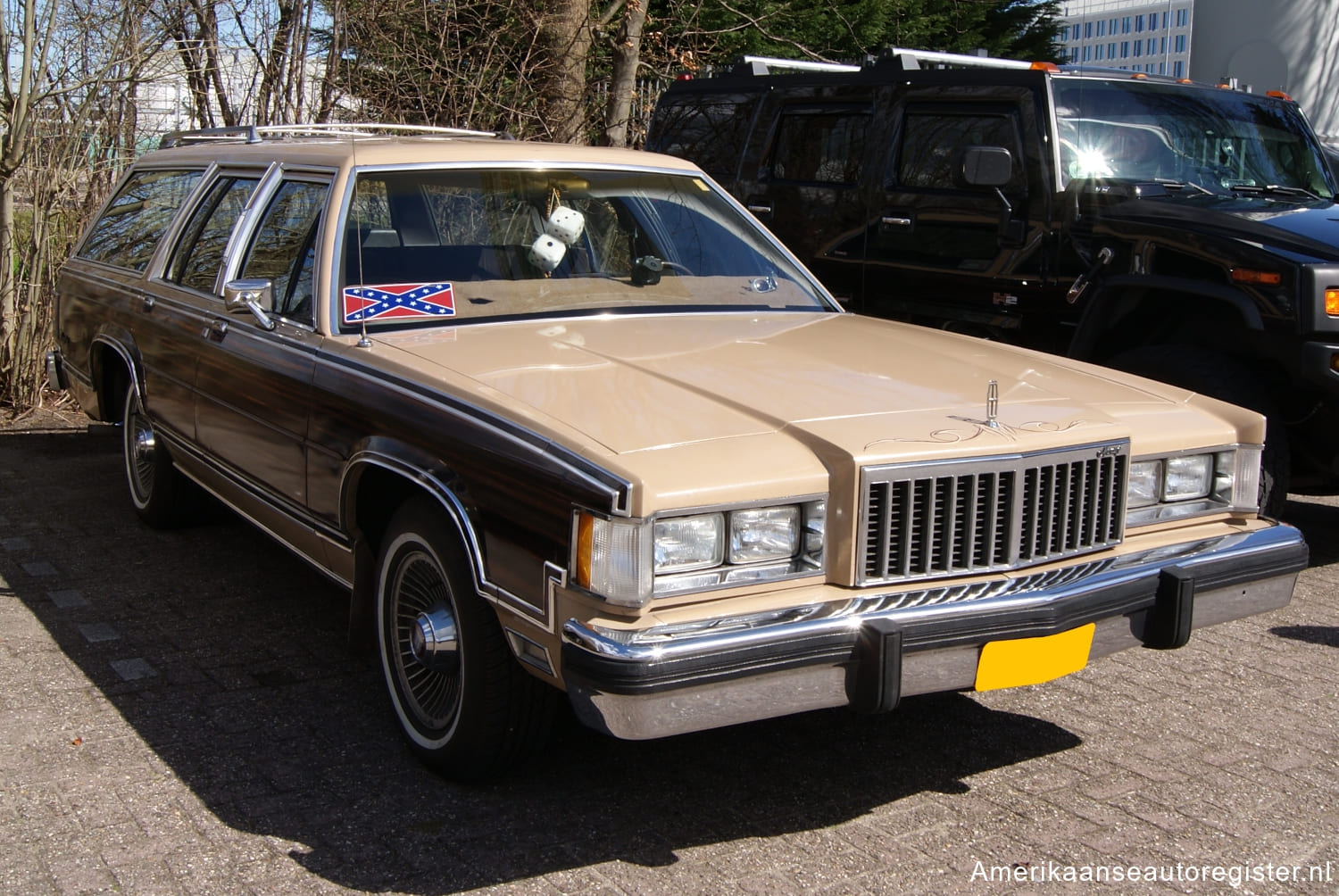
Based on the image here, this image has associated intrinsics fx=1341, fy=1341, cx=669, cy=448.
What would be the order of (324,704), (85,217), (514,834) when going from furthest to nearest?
(85,217), (324,704), (514,834)

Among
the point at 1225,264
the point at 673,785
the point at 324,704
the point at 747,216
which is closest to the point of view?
the point at 673,785

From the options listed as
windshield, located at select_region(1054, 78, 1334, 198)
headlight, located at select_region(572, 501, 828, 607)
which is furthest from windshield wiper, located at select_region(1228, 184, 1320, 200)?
headlight, located at select_region(572, 501, 828, 607)

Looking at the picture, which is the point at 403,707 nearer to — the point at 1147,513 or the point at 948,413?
the point at 948,413

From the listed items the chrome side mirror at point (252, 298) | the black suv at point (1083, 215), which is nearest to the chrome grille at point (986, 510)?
the chrome side mirror at point (252, 298)

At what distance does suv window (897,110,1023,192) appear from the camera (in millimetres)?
6488

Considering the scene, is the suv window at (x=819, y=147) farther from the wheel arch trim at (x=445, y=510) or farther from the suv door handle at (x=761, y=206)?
the wheel arch trim at (x=445, y=510)

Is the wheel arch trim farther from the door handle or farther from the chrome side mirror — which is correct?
the door handle

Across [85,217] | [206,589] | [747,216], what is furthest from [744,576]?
[85,217]

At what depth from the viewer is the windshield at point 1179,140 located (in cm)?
638

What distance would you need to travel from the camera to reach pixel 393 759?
3830mm

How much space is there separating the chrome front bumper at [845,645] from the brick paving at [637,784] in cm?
48

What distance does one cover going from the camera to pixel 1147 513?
3766 millimetres

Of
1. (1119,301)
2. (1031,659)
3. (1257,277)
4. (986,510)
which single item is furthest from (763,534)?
(1119,301)

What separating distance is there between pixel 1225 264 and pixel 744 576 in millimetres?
3422
